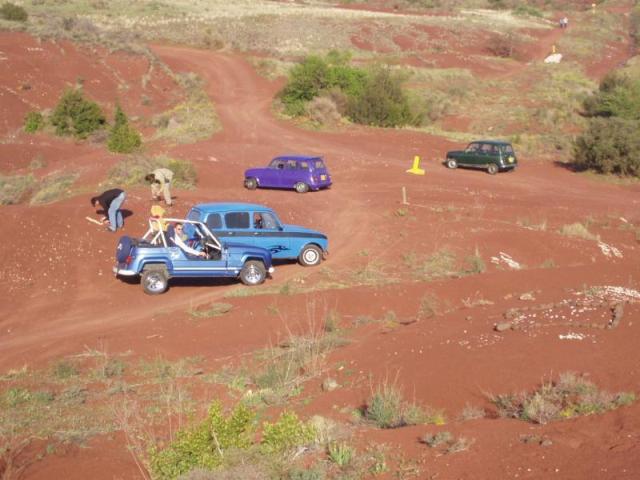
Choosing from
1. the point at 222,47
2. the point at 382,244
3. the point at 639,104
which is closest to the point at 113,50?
the point at 222,47

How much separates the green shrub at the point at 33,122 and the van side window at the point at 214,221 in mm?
22894

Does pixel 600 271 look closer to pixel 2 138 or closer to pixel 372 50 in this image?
pixel 2 138

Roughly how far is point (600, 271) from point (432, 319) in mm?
6044

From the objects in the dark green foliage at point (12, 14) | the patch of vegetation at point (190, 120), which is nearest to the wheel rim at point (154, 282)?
the patch of vegetation at point (190, 120)

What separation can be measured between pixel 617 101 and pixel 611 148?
12713mm

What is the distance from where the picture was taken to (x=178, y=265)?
18828 millimetres

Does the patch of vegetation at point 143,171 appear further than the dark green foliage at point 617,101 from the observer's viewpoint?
No

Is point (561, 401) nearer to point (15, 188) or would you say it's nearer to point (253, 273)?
point (253, 273)

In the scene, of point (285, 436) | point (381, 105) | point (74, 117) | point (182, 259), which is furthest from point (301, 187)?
point (285, 436)

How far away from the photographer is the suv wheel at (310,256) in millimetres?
21078

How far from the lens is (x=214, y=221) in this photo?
791 inches

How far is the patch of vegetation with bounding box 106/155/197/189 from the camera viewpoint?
2777 cm

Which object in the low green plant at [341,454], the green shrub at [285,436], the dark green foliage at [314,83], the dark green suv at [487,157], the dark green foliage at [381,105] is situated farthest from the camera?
the dark green foliage at [314,83]

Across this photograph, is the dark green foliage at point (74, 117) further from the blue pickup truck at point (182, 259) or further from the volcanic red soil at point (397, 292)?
the blue pickup truck at point (182, 259)
